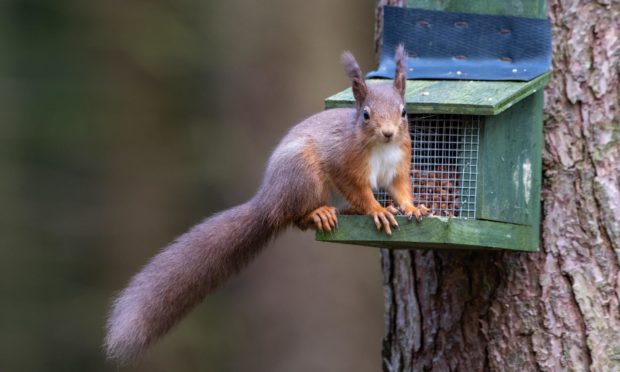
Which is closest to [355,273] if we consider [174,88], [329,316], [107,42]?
[329,316]

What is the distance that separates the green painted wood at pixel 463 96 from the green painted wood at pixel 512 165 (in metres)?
0.10

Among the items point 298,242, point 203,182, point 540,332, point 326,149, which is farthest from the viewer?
point 203,182

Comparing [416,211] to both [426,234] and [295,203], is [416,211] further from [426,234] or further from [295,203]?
[295,203]

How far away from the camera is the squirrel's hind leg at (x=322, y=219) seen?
9.85 ft

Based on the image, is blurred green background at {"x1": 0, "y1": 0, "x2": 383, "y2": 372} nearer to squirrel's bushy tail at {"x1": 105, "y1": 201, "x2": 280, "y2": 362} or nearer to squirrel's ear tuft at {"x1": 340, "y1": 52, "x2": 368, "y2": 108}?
A: squirrel's bushy tail at {"x1": 105, "y1": 201, "x2": 280, "y2": 362}

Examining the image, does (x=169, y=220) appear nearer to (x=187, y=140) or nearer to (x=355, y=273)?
(x=187, y=140)

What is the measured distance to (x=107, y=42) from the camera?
696cm

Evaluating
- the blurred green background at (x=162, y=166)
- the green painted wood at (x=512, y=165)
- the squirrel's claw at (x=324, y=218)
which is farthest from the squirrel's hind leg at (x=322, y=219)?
the blurred green background at (x=162, y=166)

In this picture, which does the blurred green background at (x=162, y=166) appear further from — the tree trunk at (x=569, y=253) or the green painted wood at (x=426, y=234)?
the green painted wood at (x=426, y=234)

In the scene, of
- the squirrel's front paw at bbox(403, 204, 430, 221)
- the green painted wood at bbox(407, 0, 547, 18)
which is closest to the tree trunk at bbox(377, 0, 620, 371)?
the green painted wood at bbox(407, 0, 547, 18)

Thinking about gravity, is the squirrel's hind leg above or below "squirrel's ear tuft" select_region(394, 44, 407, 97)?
below

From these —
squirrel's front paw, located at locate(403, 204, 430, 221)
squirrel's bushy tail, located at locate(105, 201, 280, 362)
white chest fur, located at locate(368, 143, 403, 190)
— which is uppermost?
white chest fur, located at locate(368, 143, 403, 190)

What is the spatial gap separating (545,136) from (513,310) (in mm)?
630

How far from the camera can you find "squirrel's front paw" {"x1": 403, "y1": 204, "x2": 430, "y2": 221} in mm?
2943
